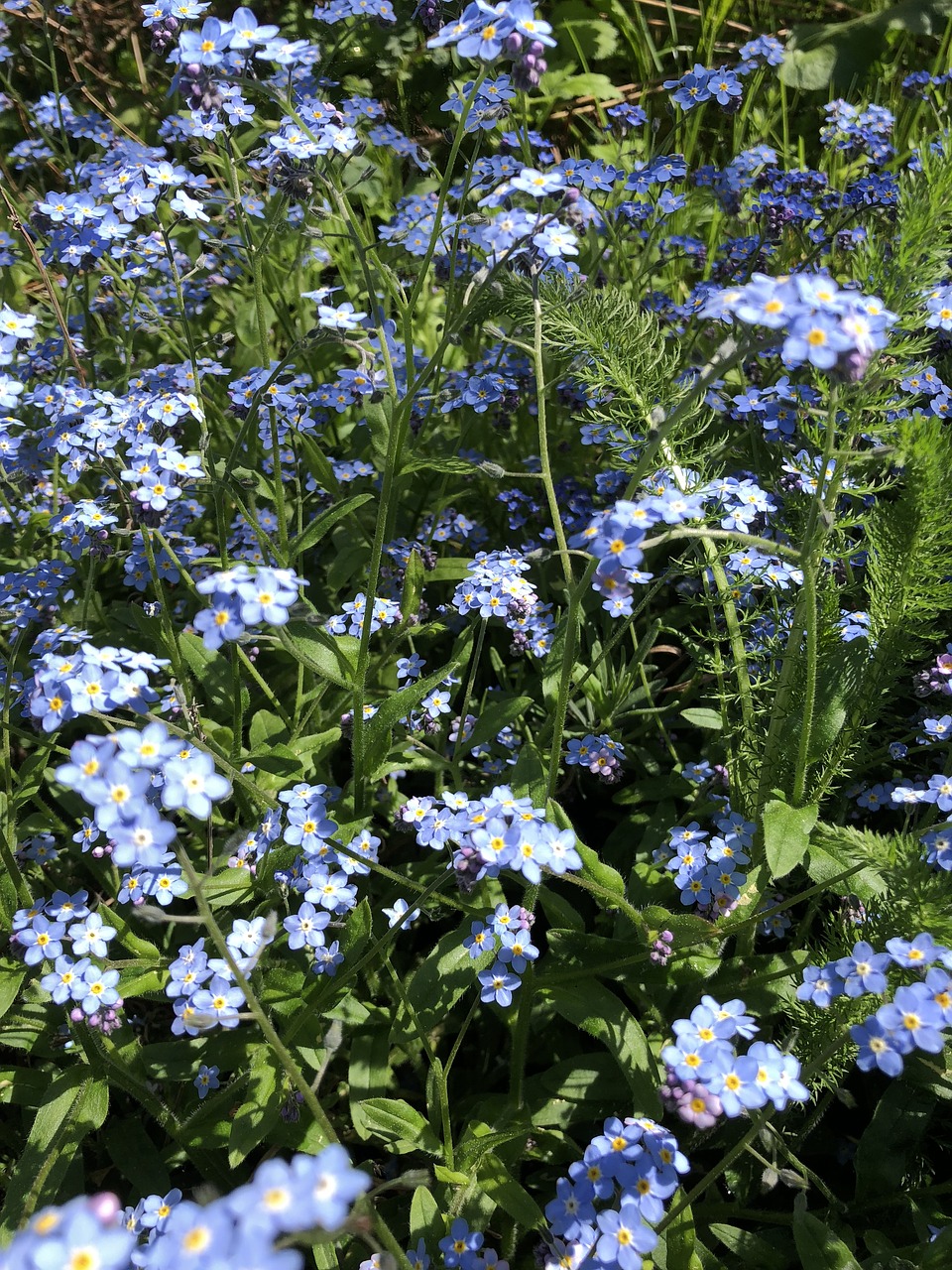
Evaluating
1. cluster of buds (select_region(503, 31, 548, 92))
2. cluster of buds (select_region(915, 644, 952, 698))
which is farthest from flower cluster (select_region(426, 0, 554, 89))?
cluster of buds (select_region(915, 644, 952, 698))

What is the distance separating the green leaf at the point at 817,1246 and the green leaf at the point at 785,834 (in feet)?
2.43

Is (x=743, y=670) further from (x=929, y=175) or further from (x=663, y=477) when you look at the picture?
(x=929, y=175)

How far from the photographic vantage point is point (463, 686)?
3.77 m

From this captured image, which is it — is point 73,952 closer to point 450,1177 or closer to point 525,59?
point 450,1177

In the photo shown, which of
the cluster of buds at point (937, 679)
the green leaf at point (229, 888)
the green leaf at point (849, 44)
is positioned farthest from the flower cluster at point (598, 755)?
the green leaf at point (849, 44)

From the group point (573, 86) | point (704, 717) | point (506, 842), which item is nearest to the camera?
point (506, 842)

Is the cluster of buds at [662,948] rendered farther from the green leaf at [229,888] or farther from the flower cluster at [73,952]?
the flower cluster at [73,952]

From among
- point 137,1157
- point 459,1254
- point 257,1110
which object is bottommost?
point 137,1157

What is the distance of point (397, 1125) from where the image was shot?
242 cm

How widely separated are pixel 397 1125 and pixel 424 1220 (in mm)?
217

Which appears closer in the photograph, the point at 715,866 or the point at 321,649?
the point at 715,866

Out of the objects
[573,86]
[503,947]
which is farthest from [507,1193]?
[573,86]

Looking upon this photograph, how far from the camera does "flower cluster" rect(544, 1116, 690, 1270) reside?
192cm

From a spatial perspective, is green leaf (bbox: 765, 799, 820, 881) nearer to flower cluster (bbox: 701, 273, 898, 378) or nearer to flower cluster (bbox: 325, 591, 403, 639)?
flower cluster (bbox: 701, 273, 898, 378)
